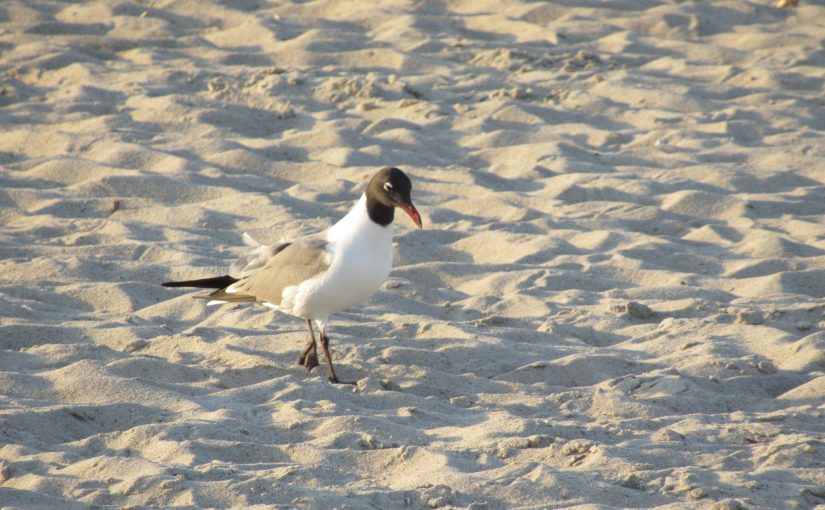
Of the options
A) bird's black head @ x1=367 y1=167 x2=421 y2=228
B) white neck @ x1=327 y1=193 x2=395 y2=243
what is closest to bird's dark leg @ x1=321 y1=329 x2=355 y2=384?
white neck @ x1=327 y1=193 x2=395 y2=243

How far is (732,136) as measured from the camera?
23.7 feet

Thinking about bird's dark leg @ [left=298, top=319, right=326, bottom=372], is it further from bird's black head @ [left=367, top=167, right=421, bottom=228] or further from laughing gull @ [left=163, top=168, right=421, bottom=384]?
bird's black head @ [left=367, top=167, right=421, bottom=228]

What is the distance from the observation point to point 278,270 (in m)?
4.99

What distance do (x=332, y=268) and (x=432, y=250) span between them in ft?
4.49

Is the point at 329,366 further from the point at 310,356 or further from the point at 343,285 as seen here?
the point at 343,285

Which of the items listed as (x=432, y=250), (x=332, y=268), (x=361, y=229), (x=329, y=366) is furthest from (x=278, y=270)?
(x=432, y=250)

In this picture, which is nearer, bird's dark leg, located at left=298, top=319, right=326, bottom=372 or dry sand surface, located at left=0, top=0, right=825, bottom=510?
dry sand surface, located at left=0, top=0, right=825, bottom=510

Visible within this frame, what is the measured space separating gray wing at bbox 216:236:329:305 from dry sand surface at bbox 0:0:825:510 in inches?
8.8

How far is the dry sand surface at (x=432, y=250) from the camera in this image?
150 inches

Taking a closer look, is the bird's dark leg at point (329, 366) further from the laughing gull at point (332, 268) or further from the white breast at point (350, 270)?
the white breast at point (350, 270)

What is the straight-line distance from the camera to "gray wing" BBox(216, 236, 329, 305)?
4.88m

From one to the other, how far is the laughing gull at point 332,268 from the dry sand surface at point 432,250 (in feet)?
0.74

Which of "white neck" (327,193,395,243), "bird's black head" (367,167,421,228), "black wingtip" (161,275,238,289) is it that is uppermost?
"bird's black head" (367,167,421,228)

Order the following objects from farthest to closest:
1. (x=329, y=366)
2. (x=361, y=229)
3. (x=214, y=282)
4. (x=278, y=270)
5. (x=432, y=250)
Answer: (x=432, y=250), (x=214, y=282), (x=278, y=270), (x=361, y=229), (x=329, y=366)
